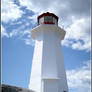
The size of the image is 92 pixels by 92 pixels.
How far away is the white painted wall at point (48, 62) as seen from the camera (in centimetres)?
1128

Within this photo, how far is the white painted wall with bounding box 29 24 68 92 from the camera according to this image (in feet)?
37.0

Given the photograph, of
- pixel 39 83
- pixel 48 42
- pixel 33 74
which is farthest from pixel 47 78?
pixel 48 42

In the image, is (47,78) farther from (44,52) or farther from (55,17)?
(55,17)

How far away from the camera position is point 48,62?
39.8 feet

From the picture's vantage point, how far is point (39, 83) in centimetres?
1148

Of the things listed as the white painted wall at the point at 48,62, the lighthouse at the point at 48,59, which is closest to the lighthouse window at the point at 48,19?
the lighthouse at the point at 48,59

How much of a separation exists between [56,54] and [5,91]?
5.50 m

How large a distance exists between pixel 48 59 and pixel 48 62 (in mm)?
247

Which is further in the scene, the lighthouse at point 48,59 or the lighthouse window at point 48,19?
the lighthouse window at point 48,19

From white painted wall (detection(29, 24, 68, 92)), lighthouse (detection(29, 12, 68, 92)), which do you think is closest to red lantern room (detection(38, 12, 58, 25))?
lighthouse (detection(29, 12, 68, 92))

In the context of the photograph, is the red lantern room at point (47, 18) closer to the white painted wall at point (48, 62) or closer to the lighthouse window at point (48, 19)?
the lighthouse window at point (48, 19)

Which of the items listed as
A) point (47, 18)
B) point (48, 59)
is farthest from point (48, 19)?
point (48, 59)

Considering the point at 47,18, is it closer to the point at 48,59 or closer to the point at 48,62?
the point at 48,59

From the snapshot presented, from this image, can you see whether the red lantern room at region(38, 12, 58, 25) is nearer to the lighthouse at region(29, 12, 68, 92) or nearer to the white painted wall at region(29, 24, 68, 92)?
the lighthouse at region(29, 12, 68, 92)
